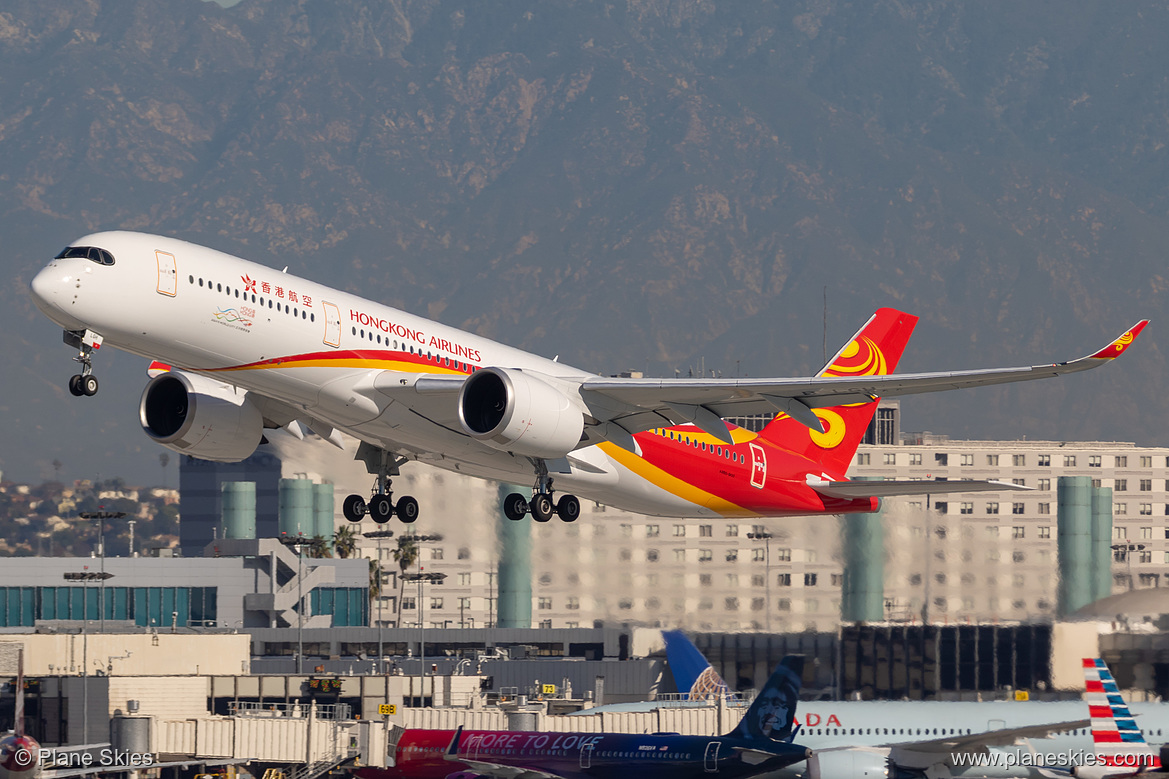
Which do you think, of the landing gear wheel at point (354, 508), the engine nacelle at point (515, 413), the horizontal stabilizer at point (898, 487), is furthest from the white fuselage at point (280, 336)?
the horizontal stabilizer at point (898, 487)

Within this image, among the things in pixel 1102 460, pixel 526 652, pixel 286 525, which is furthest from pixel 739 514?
pixel 1102 460

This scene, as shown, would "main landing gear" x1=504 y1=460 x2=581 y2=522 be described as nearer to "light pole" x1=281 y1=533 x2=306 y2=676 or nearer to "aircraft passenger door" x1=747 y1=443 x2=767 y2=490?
"aircraft passenger door" x1=747 y1=443 x2=767 y2=490

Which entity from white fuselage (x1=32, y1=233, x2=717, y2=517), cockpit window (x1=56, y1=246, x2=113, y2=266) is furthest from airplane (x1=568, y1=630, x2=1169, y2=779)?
cockpit window (x1=56, y1=246, x2=113, y2=266)

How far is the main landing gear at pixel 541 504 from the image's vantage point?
1438 inches

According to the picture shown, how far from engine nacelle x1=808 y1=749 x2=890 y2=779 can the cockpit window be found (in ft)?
61.3

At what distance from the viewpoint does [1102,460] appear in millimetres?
168625

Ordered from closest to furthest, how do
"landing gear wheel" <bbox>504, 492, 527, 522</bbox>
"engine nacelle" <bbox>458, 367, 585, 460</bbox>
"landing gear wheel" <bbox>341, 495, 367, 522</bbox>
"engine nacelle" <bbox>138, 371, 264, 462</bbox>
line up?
1. "engine nacelle" <bbox>458, 367, 585, 460</bbox>
2. "engine nacelle" <bbox>138, 371, 264, 462</bbox>
3. "landing gear wheel" <bbox>504, 492, 527, 522</bbox>
4. "landing gear wheel" <bbox>341, 495, 367, 522</bbox>

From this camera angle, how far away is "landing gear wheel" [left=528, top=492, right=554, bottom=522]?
120 feet

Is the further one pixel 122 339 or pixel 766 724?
pixel 766 724

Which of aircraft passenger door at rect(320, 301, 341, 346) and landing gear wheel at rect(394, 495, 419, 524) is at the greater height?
aircraft passenger door at rect(320, 301, 341, 346)

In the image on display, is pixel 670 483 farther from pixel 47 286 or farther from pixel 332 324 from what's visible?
pixel 47 286

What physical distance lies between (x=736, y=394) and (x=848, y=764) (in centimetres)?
963

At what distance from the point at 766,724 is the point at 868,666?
14.0 m

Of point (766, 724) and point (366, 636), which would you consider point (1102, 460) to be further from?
point (766, 724)
